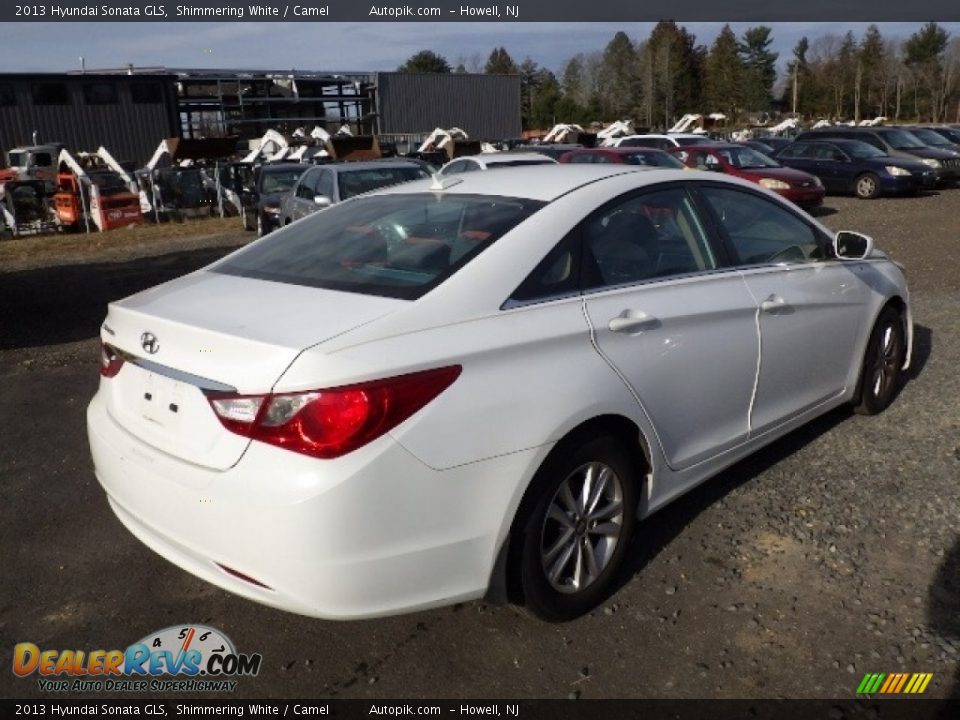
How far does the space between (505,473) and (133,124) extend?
42190mm

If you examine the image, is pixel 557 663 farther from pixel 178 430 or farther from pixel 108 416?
pixel 108 416

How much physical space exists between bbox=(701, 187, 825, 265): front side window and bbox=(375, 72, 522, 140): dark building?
163ft

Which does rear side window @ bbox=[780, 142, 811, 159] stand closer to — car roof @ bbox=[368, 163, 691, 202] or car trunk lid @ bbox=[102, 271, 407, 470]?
car roof @ bbox=[368, 163, 691, 202]

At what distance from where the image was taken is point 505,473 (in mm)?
2508

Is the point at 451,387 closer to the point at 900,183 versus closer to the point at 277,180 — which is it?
the point at 277,180

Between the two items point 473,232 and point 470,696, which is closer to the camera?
point 470,696

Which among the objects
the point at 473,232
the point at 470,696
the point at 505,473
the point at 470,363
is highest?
the point at 473,232

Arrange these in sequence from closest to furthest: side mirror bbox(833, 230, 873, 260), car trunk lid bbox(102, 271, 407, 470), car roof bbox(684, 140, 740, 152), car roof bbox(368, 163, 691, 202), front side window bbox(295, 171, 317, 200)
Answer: car trunk lid bbox(102, 271, 407, 470)
car roof bbox(368, 163, 691, 202)
side mirror bbox(833, 230, 873, 260)
front side window bbox(295, 171, 317, 200)
car roof bbox(684, 140, 740, 152)

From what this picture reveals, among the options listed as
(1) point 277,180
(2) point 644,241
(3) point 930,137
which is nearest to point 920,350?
(2) point 644,241

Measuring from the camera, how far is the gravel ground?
2660mm

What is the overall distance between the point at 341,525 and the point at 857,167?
815 inches

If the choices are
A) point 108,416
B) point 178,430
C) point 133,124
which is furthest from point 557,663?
point 133,124

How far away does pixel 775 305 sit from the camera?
3.62m

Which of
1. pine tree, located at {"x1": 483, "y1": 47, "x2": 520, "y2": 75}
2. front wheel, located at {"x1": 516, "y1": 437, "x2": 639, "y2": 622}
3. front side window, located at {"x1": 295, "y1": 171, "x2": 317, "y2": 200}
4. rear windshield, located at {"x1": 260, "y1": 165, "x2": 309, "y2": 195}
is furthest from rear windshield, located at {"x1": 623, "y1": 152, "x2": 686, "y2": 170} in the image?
pine tree, located at {"x1": 483, "y1": 47, "x2": 520, "y2": 75}
